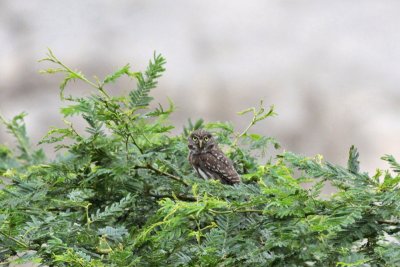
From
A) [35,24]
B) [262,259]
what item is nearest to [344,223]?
[262,259]

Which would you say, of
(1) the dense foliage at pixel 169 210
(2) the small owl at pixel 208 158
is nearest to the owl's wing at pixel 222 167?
(2) the small owl at pixel 208 158

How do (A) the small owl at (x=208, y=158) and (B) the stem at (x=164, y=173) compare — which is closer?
(B) the stem at (x=164, y=173)

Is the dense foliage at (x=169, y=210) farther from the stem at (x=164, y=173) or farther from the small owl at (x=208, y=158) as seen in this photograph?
the small owl at (x=208, y=158)

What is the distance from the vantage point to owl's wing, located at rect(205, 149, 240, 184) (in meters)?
3.32

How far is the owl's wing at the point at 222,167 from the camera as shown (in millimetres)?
3315

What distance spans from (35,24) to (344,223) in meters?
11.5

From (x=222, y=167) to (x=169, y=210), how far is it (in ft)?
5.84

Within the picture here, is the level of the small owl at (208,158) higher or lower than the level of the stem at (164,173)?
higher

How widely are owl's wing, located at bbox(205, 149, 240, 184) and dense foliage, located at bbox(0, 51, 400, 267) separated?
0.46 meters

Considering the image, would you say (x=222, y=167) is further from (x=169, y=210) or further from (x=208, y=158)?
(x=169, y=210)

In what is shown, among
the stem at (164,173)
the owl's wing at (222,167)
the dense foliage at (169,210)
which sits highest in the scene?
the owl's wing at (222,167)

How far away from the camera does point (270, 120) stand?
10672 mm

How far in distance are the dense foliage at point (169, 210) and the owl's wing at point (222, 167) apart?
46 cm

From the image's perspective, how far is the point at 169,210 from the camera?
215 centimetres
